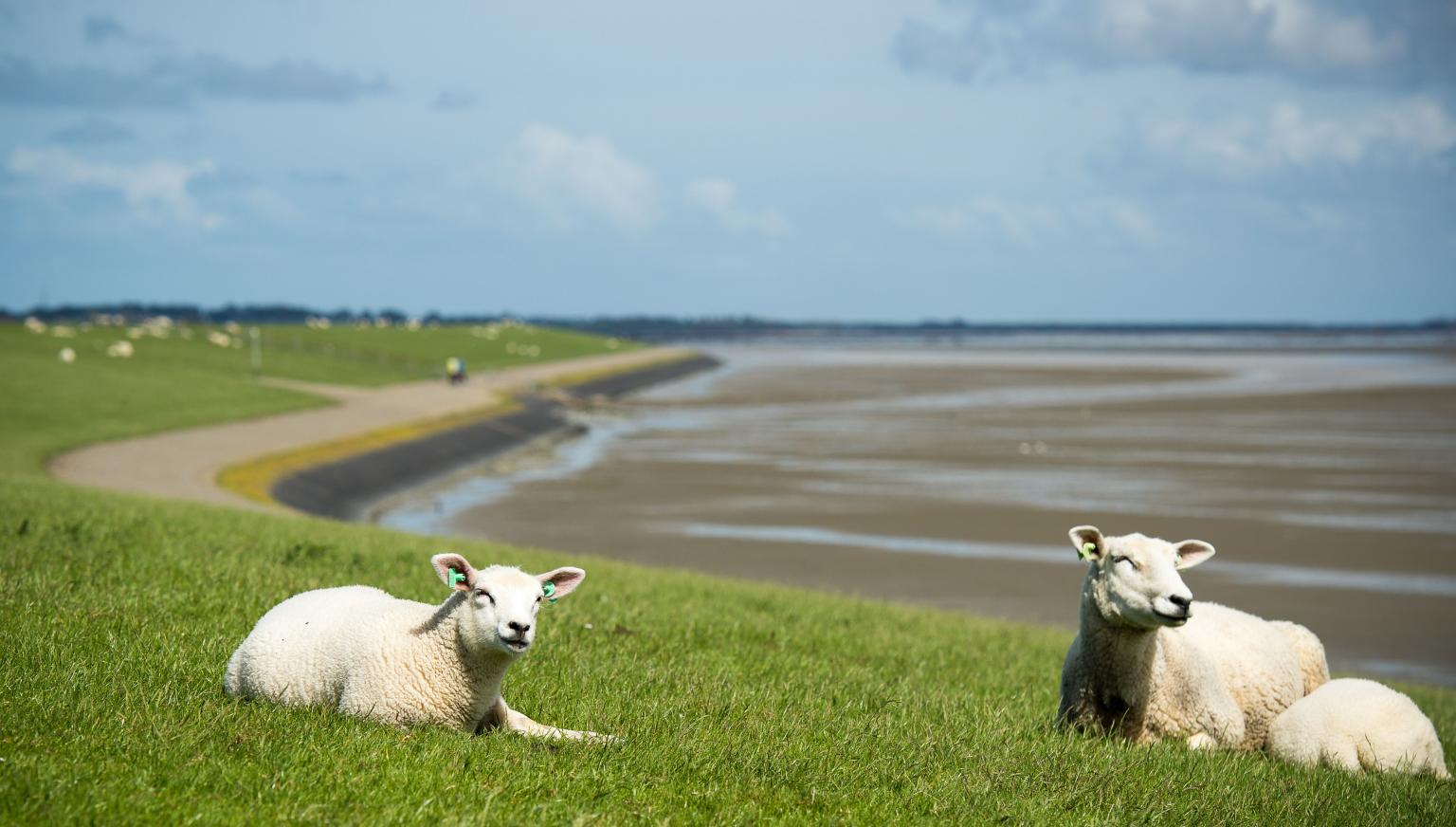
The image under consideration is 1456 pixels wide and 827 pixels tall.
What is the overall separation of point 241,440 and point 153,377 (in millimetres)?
16040

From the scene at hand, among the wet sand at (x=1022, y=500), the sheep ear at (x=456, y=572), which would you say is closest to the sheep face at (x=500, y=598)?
the sheep ear at (x=456, y=572)

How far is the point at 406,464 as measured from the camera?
43906mm

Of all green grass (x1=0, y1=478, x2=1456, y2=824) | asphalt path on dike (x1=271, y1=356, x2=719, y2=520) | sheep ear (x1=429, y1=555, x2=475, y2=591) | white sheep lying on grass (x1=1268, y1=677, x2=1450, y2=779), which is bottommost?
asphalt path on dike (x1=271, y1=356, x2=719, y2=520)

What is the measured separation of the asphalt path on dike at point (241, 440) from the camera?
31797 millimetres

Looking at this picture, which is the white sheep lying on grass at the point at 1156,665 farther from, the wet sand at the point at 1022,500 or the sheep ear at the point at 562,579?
the wet sand at the point at 1022,500

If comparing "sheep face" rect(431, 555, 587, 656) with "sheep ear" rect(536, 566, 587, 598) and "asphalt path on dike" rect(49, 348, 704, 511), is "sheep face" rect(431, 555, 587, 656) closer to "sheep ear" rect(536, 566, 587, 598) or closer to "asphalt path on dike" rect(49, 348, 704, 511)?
Result: "sheep ear" rect(536, 566, 587, 598)

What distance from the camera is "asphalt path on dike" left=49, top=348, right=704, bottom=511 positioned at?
104 ft

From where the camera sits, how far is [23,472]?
31.0 metres

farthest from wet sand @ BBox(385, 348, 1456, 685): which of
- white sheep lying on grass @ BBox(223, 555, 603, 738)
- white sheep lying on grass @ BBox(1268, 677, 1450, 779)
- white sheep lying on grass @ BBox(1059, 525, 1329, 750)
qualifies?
white sheep lying on grass @ BBox(223, 555, 603, 738)

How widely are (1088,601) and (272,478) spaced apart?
2889 centimetres

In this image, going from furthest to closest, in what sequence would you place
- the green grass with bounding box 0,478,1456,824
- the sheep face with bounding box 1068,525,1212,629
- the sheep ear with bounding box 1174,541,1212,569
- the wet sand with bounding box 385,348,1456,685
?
the wet sand with bounding box 385,348,1456,685 → the sheep ear with bounding box 1174,541,1212,569 → the sheep face with bounding box 1068,525,1212,629 → the green grass with bounding box 0,478,1456,824

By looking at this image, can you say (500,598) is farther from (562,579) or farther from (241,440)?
(241,440)

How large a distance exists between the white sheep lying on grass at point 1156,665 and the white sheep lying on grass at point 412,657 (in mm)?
3748

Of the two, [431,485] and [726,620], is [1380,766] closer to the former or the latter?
[726,620]
